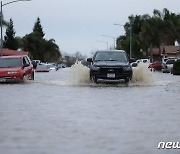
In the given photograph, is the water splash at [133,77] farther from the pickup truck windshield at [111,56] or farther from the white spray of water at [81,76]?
the pickup truck windshield at [111,56]

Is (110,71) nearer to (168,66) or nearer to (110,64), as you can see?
(110,64)

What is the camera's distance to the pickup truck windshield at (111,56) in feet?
83.1

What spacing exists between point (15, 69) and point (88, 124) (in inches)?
640

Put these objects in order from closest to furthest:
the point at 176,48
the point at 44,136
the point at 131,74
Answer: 1. the point at 44,136
2. the point at 131,74
3. the point at 176,48

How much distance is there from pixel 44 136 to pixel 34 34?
424 feet

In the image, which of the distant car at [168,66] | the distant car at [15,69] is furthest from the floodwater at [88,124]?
the distant car at [168,66]

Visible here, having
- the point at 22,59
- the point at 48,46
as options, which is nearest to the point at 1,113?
the point at 22,59

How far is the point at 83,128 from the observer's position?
10.1 metres

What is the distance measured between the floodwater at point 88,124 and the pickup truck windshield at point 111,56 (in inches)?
332

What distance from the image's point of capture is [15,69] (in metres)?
26.5

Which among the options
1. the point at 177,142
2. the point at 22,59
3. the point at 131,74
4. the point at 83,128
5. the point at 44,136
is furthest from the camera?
the point at 22,59

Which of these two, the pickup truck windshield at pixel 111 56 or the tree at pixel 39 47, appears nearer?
the pickup truck windshield at pixel 111 56

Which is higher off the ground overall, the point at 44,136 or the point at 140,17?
the point at 140,17

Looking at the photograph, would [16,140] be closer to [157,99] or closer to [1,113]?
[1,113]
